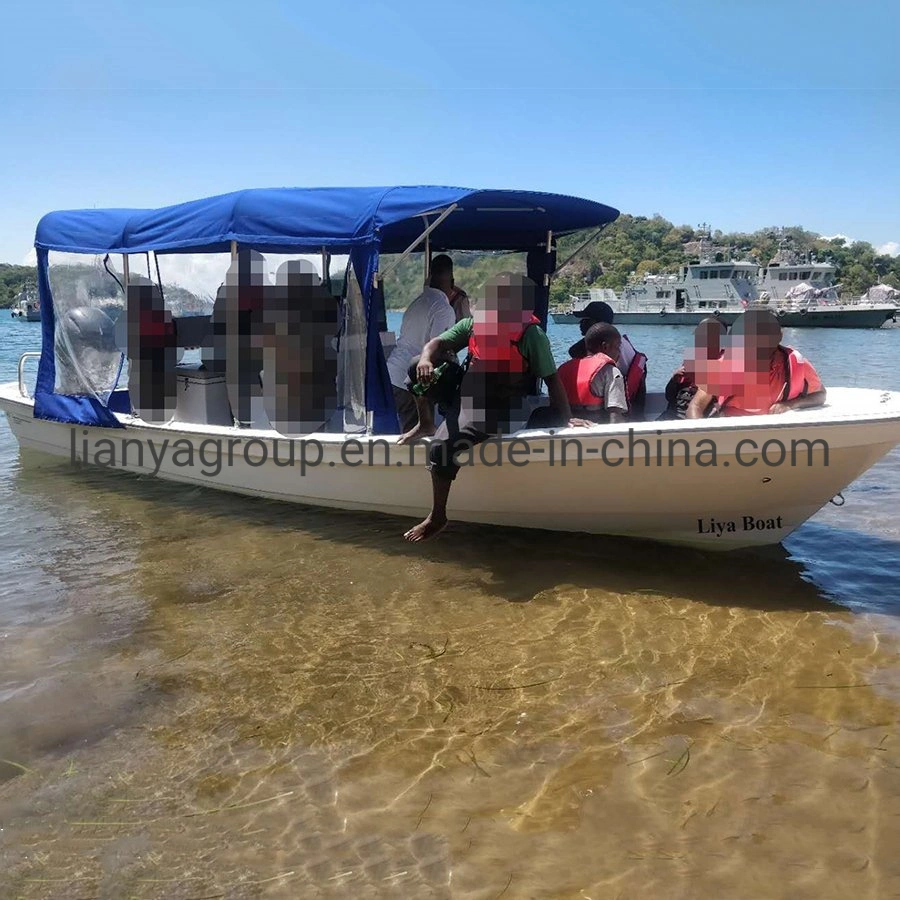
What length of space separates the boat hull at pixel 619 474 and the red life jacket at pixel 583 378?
0.48 meters

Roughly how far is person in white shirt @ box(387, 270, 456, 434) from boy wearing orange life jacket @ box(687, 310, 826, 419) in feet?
6.89

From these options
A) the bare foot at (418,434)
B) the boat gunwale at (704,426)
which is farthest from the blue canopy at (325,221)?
the boat gunwale at (704,426)

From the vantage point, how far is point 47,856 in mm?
3012

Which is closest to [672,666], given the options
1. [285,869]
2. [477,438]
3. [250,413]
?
[477,438]

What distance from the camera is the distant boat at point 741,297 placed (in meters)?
54.5

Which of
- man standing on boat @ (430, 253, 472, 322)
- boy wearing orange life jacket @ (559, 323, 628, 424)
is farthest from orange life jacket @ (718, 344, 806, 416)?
man standing on boat @ (430, 253, 472, 322)

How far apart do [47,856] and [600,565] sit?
4.01m

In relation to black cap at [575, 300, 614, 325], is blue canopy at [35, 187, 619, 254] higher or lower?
higher

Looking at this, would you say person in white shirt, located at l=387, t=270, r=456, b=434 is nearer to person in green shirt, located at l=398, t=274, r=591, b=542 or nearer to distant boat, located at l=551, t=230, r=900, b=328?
person in green shirt, located at l=398, t=274, r=591, b=542

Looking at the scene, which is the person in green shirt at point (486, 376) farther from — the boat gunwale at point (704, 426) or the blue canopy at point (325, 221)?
the blue canopy at point (325, 221)

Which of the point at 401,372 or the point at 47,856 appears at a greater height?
the point at 401,372

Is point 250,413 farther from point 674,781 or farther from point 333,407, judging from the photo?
point 674,781

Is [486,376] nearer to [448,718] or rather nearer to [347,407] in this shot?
[347,407]

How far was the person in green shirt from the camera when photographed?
548cm
